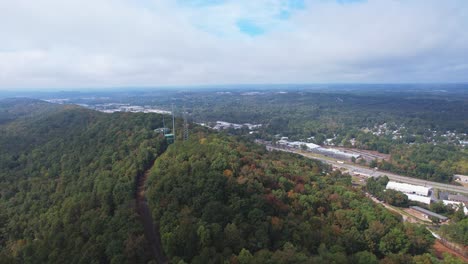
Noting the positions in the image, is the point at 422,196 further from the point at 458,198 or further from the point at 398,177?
the point at 398,177

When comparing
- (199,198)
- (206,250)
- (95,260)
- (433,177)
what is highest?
(199,198)

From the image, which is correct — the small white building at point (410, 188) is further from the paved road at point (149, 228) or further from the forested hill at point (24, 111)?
the forested hill at point (24, 111)

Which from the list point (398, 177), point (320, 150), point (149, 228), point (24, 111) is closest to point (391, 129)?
point (320, 150)

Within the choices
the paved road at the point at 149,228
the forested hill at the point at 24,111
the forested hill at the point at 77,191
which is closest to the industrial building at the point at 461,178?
the forested hill at the point at 77,191

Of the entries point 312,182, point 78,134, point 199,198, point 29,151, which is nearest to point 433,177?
point 312,182

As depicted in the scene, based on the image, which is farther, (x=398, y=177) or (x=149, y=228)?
(x=398, y=177)

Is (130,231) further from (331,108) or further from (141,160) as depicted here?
(331,108)
